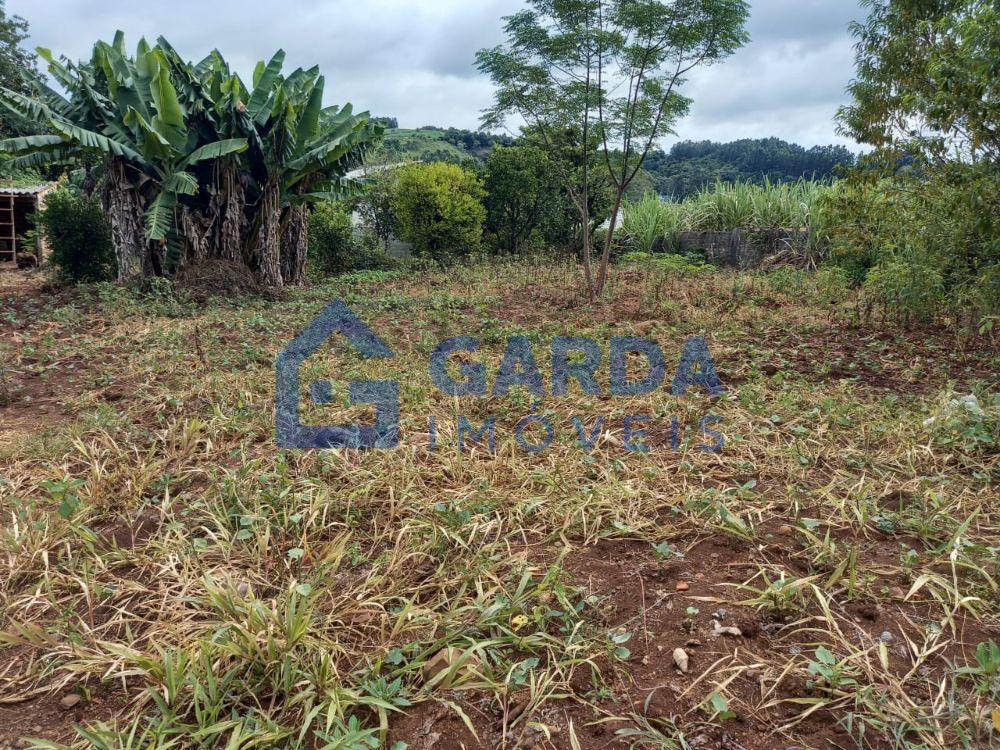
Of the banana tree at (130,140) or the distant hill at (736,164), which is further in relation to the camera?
the distant hill at (736,164)

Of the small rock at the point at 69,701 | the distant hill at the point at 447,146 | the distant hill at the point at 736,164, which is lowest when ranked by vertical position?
the small rock at the point at 69,701

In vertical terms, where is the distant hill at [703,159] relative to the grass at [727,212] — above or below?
above

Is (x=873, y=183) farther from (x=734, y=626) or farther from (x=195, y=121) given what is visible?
(x=195, y=121)

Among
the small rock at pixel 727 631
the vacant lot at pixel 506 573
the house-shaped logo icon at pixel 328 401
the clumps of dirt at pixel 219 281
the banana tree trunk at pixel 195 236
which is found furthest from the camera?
the banana tree trunk at pixel 195 236

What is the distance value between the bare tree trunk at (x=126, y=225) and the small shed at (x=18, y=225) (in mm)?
5303

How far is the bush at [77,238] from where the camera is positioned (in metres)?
9.80

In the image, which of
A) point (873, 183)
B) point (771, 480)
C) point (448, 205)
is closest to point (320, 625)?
point (771, 480)

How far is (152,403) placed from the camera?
3.93 meters

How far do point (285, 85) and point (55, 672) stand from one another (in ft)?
32.1

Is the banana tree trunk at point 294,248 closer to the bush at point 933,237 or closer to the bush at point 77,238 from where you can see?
the bush at point 77,238

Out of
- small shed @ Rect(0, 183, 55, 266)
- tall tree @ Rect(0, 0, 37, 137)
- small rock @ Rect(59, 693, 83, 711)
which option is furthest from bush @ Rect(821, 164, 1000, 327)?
tall tree @ Rect(0, 0, 37, 137)

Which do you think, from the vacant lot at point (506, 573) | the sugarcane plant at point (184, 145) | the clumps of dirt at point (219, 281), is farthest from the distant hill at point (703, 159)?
the vacant lot at point (506, 573)

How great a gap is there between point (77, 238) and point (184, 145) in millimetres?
2775

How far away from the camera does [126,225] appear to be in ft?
30.3
